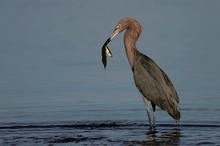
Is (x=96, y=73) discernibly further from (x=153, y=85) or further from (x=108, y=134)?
(x=108, y=134)

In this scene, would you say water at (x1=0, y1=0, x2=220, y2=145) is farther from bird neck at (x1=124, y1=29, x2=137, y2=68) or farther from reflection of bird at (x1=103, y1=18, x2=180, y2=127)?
bird neck at (x1=124, y1=29, x2=137, y2=68)

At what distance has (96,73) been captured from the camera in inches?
695

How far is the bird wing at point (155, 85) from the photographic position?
514 inches

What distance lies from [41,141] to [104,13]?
12251mm

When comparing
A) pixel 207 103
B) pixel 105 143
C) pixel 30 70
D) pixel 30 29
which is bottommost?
A: pixel 105 143

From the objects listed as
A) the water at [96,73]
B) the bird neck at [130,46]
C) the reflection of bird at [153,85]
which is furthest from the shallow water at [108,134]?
the bird neck at [130,46]

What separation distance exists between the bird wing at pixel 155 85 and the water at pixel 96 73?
416mm

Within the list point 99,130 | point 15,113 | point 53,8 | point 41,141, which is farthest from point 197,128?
point 53,8

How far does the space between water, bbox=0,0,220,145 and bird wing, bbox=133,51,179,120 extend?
416 millimetres

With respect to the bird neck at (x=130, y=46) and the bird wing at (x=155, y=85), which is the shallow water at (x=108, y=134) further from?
the bird neck at (x=130, y=46)

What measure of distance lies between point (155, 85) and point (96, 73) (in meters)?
4.48

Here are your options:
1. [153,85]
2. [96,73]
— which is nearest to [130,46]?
[153,85]

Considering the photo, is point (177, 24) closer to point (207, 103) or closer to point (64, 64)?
point (64, 64)

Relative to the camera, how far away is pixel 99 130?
12.7 m
